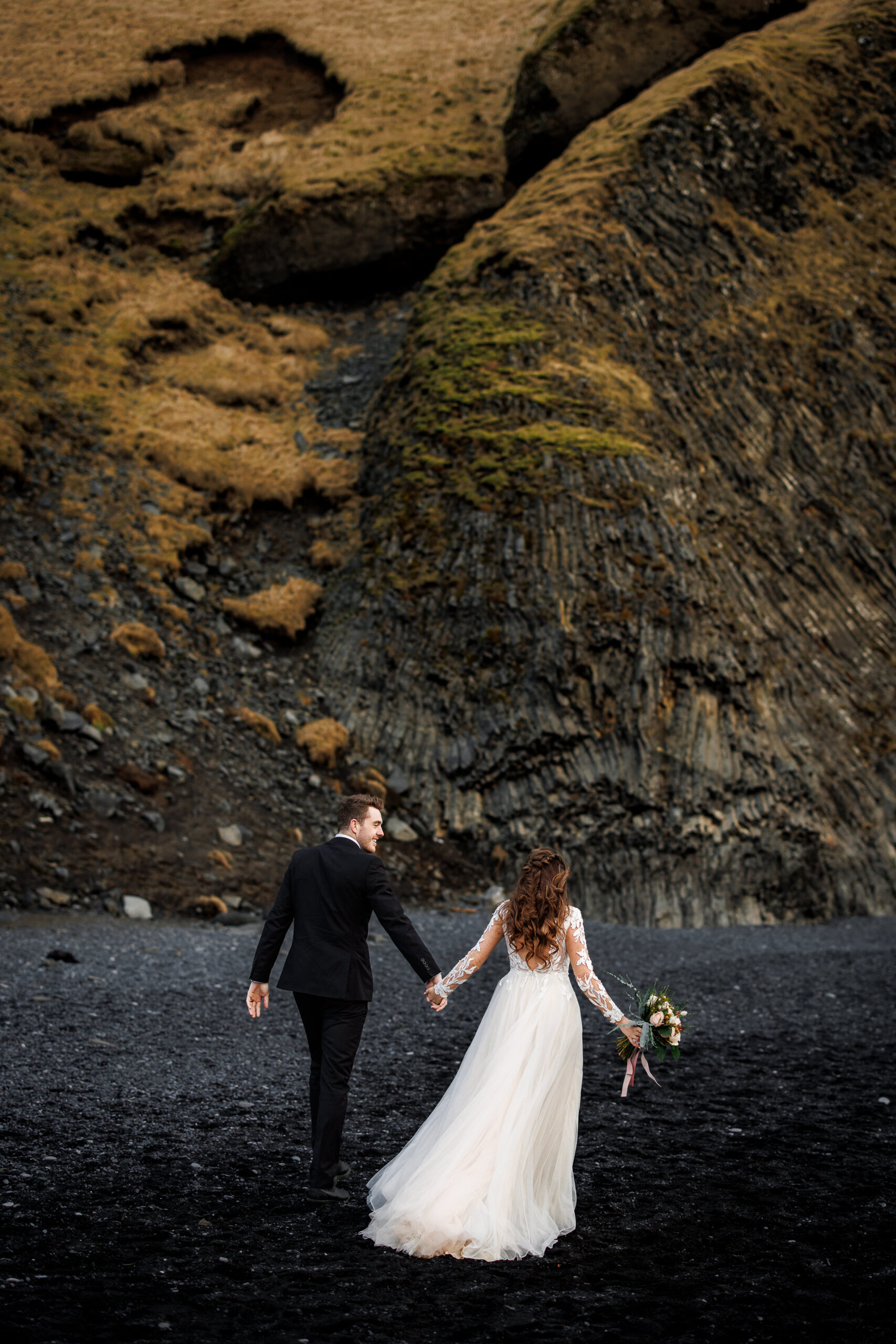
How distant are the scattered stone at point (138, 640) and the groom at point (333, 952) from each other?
44.6ft

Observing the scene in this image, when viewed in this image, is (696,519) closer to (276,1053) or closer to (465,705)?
(465,705)

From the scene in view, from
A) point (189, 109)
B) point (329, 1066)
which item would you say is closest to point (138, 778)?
point (329, 1066)

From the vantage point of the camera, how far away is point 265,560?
22406 mm

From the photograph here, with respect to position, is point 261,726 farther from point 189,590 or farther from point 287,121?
point 287,121

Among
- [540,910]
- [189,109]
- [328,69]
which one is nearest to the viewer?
[540,910]

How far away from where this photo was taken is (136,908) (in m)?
13.1

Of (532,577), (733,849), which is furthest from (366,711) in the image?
(733,849)

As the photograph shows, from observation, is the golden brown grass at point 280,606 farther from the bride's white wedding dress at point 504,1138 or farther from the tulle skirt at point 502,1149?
the tulle skirt at point 502,1149

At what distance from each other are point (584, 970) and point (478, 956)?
2.01 feet

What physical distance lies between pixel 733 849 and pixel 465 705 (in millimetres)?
5765

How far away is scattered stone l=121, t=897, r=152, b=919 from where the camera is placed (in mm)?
12945

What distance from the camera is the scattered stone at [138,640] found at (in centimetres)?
1797

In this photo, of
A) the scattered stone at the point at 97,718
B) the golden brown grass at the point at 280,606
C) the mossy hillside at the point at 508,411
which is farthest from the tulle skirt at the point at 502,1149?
the golden brown grass at the point at 280,606

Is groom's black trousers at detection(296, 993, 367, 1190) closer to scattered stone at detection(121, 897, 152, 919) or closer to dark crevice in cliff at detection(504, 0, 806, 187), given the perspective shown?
scattered stone at detection(121, 897, 152, 919)
